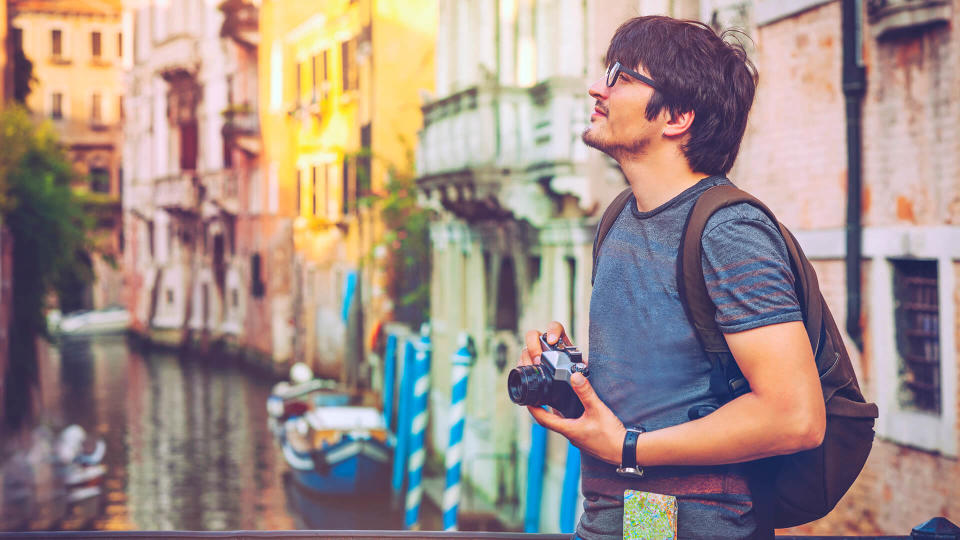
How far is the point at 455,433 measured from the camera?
13.9 meters

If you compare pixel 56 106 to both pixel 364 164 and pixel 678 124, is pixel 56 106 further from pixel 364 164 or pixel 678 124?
pixel 678 124

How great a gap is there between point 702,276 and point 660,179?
21 cm

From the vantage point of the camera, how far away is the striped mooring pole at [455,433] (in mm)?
13578

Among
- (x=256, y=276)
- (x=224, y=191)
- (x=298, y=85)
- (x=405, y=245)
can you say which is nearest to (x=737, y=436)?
(x=405, y=245)

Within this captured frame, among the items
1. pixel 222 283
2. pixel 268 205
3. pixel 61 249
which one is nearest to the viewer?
pixel 61 249

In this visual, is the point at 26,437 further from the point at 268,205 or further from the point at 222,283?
the point at 222,283

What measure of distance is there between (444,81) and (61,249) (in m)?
7.72

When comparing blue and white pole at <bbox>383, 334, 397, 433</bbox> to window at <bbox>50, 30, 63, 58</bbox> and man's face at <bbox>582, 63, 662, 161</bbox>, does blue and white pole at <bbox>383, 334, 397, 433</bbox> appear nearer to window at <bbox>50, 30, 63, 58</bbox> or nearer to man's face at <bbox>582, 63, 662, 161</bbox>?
man's face at <bbox>582, 63, 662, 161</bbox>

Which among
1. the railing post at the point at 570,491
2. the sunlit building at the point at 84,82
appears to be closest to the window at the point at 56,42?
the sunlit building at the point at 84,82

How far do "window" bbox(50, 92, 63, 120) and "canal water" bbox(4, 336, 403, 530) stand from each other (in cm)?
1802

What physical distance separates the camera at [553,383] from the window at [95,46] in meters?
56.2

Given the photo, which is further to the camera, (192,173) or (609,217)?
(192,173)

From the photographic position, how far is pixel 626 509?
6.31 feet

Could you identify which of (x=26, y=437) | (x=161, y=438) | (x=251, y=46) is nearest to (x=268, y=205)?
(x=251, y=46)
